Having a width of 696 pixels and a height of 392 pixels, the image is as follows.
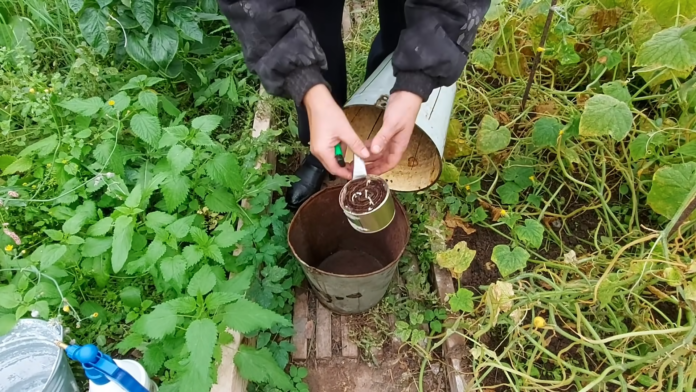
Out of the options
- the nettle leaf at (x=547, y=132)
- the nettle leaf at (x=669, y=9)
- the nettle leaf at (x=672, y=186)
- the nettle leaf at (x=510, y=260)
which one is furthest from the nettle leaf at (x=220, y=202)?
the nettle leaf at (x=669, y=9)

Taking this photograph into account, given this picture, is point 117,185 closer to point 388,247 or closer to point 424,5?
point 388,247

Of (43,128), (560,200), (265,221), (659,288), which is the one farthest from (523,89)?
(43,128)

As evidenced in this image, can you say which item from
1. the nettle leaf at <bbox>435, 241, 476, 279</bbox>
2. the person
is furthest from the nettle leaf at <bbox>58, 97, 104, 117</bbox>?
the nettle leaf at <bbox>435, 241, 476, 279</bbox>

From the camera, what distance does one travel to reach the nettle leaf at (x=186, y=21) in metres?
1.85

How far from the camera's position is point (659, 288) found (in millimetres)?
1650

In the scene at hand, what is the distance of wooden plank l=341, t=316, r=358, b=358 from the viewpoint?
172 cm

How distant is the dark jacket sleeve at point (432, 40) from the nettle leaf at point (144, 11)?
1.03 metres

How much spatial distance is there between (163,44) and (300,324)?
1139 millimetres

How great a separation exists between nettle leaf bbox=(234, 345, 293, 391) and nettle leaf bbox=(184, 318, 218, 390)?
0.68ft

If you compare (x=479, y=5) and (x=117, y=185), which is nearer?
(x=479, y=5)

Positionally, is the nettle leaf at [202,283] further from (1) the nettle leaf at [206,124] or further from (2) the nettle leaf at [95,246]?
(1) the nettle leaf at [206,124]

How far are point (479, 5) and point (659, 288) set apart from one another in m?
1.13

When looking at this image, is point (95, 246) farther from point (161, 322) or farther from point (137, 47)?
point (137, 47)

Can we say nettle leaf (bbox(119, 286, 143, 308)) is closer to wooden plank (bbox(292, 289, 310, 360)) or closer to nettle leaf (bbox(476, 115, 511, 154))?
wooden plank (bbox(292, 289, 310, 360))
